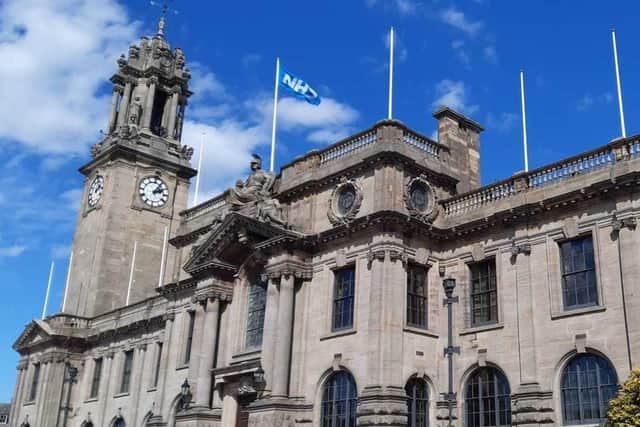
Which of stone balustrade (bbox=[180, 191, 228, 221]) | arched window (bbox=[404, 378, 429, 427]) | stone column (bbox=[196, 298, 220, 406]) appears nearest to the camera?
arched window (bbox=[404, 378, 429, 427])

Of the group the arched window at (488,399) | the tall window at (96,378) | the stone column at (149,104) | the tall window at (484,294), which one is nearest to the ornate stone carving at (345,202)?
the tall window at (484,294)

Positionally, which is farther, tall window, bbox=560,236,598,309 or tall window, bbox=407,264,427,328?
tall window, bbox=407,264,427,328

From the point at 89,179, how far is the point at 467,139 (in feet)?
104

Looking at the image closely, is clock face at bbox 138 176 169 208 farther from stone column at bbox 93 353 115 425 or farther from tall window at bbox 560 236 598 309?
tall window at bbox 560 236 598 309

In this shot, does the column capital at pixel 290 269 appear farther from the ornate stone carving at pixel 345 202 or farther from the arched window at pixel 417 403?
the arched window at pixel 417 403

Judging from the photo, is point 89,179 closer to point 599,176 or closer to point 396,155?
point 396,155

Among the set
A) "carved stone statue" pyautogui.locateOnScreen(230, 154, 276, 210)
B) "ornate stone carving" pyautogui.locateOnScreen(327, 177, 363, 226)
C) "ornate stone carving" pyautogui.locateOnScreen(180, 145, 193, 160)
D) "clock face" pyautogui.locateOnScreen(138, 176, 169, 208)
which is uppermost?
"ornate stone carving" pyautogui.locateOnScreen(180, 145, 193, 160)

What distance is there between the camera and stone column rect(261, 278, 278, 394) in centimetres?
2961

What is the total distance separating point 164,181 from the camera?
5438cm

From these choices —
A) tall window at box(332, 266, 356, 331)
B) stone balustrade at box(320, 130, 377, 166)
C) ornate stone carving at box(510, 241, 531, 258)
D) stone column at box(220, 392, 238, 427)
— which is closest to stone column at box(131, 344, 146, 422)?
stone column at box(220, 392, 238, 427)

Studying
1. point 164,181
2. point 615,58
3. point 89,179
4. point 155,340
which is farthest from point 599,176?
point 89,179

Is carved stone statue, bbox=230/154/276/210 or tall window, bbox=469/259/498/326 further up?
carved stone statue, bbox=230/154/276/210

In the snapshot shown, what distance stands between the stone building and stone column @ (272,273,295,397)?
7cm

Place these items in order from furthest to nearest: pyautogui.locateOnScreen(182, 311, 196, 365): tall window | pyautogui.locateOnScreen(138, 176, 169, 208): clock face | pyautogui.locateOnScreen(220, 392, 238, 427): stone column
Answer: pyautogui.locateOnScreen(138, 176, 169, 208): clock face < pyautogui.locateOnScreen(182, 311, 196, 365): tall window < pyautogui.locateOnScreen(220, 392, 238, 427): stone column
